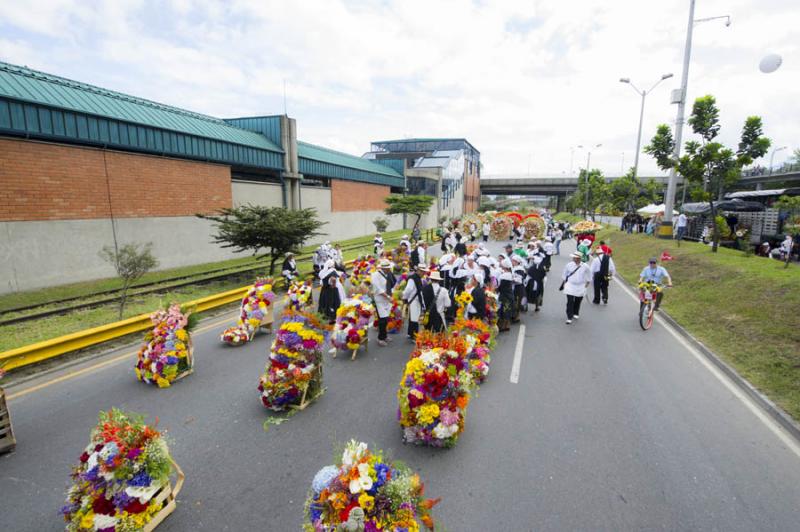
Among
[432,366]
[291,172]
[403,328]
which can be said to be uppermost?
[291,172]

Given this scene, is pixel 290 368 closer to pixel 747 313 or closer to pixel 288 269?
pixel 288 269

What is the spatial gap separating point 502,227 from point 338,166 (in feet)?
45.5

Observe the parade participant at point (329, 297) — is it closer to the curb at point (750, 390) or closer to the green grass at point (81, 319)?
the green grass at point (81, 319)

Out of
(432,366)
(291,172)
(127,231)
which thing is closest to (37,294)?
(127,231)

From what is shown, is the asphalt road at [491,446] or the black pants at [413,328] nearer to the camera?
the asphalt road at [491,446]

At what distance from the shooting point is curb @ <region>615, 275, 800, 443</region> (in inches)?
204

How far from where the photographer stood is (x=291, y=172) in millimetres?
24438

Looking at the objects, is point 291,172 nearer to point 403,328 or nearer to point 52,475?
point 403,328

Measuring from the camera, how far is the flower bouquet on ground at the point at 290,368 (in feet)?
17.4

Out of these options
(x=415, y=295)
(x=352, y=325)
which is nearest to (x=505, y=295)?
(x=415, y=295)

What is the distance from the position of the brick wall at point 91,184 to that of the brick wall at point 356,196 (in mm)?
12610

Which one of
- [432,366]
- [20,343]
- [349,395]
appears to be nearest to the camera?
[432,366]

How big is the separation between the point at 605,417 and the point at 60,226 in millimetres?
16638

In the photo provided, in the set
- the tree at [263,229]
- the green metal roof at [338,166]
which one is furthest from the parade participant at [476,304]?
the green metal roof at [338,166]
